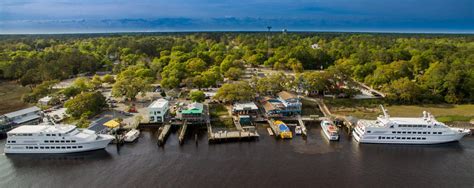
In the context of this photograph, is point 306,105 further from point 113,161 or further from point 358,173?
point 113,161

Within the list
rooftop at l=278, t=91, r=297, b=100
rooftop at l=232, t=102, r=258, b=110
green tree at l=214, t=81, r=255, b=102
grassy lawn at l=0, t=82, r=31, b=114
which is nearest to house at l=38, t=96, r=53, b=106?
grassy lawn at l=0, t=82, r=31, b=114

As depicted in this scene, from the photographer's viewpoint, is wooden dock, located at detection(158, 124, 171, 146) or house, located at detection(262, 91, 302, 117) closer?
wooden dock, located at detection(158, 124, 171, 146)

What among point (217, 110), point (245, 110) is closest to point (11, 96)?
point (217, 110)

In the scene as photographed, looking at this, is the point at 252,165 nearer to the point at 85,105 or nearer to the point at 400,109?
the point at 85,105

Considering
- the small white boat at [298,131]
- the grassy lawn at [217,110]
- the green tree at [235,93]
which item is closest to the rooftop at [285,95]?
the green tree at [235,93]

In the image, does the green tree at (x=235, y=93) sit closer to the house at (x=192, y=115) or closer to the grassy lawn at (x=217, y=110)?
the grassy lawn at (x=217, y=110)

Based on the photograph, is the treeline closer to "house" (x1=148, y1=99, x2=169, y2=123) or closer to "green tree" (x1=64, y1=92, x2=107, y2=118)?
"green tree" (x1=64, y1=92, x2=107, y2=118)

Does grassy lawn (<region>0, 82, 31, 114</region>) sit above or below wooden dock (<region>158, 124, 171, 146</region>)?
above
